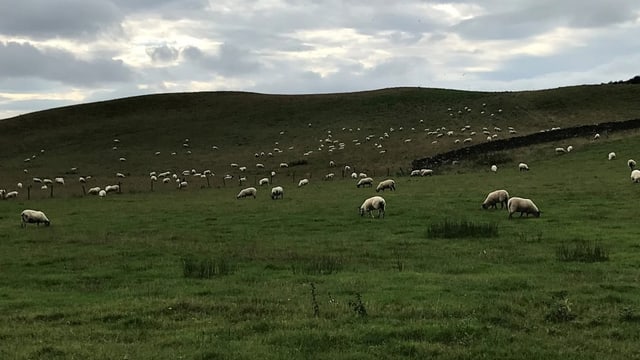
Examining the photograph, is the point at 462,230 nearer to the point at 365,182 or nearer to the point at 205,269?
the point at 205,269

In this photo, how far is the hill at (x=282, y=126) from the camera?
61.0 m

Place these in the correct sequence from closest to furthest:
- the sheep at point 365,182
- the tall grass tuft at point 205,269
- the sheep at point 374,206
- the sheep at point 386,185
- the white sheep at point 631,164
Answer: the tall grass tuft at point 205,269, the sheep at point 374,206, the sheep at point 386,185, the white sheep at point 631,164, the sheep at point 365,182

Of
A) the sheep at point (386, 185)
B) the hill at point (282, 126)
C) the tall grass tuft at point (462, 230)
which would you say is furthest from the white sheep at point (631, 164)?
the tall grass tuft at point (462, 230)

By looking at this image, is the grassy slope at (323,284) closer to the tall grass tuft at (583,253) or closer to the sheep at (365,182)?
the tall grass tuft at (583,253)

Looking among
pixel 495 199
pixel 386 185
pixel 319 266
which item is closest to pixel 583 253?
pixel 319 266

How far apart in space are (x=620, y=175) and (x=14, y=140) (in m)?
75.5

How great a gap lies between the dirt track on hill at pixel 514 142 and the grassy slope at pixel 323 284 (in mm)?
20348

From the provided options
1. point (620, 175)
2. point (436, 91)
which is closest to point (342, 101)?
point (436, 91)

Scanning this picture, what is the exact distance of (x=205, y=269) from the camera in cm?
1502

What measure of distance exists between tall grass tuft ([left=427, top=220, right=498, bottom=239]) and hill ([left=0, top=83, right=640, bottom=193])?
98.9 feet

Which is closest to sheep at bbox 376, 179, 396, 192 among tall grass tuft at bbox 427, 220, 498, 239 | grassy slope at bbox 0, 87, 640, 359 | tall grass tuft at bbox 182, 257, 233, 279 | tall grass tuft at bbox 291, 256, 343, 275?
grassy slope at bbox 0, 87, 640, 359

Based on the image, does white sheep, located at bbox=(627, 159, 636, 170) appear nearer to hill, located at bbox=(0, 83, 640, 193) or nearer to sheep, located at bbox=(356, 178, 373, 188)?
sheep, located at bbox=(356, 178, 373, 188)

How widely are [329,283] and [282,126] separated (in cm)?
7137

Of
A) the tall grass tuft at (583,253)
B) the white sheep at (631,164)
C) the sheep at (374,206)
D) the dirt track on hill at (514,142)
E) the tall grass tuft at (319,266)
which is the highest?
the dirt track on hill at (514,142)
